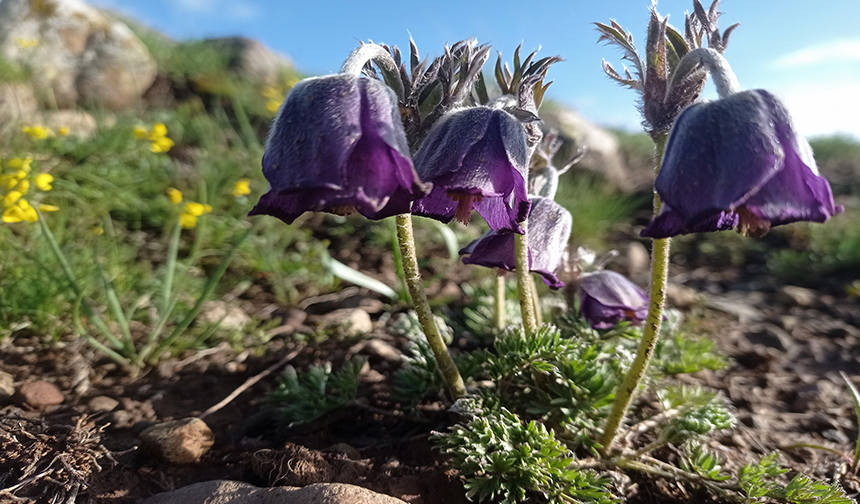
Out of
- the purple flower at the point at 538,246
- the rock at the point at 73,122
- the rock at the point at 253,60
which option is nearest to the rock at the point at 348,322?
the purple flower at the point at 538,246

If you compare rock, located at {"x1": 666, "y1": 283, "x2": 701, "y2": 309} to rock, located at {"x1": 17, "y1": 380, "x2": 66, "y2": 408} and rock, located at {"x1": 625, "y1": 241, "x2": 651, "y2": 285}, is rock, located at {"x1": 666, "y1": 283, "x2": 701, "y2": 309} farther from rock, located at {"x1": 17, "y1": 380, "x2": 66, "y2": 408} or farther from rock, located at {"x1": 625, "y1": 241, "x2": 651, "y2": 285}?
rock, located at {"x1": 17, "y1": 380, "x2": 66, "y2": 408}

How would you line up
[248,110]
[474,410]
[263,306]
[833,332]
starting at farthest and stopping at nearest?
[248,110] → [833,332] → [263,306] → [474,410]

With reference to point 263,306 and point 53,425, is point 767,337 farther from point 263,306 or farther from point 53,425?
point 53,425

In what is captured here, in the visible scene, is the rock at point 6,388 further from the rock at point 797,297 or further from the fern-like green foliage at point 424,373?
the rock at point 797,297

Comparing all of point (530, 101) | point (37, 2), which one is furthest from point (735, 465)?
point (37, 2)

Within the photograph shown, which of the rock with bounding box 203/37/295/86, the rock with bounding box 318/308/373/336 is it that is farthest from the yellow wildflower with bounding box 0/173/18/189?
the rock with bounding box 203/37/295/86
